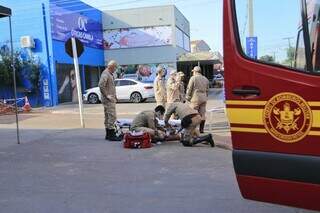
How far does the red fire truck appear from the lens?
378cm

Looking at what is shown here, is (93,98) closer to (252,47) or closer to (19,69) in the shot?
(19,69)

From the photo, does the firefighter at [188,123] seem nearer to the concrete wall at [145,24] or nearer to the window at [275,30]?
the window at [275,30]

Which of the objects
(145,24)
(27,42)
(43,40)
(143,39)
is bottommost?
(27,42)

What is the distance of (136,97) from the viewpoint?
1197 inches

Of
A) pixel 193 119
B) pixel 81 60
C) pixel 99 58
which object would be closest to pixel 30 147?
pixel 193 119

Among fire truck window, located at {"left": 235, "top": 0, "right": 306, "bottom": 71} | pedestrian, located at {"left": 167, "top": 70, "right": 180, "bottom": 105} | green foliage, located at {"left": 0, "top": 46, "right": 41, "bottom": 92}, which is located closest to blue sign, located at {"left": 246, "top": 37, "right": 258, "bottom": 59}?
fire truck window, located at {"left": 235, "top": 0, "right": 306, "bottom": 71}

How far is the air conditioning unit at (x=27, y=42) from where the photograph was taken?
2875cm

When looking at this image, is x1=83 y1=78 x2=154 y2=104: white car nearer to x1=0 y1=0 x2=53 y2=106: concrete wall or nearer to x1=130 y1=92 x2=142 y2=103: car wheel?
x1=130 y1=92 x2=142 y2=103: car wheel

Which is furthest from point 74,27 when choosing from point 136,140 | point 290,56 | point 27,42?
point 290,56

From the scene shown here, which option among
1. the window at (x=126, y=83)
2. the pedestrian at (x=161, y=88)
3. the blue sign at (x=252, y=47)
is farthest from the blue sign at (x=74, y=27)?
the blue sign at (x=252, y=47)

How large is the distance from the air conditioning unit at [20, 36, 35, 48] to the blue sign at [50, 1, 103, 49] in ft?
4.24

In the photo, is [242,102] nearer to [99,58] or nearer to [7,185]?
[7,185]

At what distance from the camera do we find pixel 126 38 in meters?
42.0

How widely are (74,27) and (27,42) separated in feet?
17.5
